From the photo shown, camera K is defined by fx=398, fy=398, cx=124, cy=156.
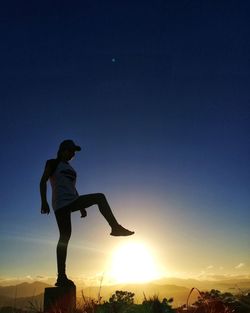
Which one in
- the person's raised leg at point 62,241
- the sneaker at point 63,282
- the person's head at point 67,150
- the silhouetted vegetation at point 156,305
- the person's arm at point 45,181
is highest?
the person's head at point 67,150

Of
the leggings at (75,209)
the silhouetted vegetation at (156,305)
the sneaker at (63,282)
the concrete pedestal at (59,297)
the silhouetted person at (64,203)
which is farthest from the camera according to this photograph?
the leggings at (75,209)

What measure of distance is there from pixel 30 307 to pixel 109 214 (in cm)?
231

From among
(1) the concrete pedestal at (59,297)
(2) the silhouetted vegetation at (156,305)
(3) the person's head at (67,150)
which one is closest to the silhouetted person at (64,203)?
(1) the concrete pedestal at (59,297)

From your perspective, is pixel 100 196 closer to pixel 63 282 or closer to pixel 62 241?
pixel 62 241

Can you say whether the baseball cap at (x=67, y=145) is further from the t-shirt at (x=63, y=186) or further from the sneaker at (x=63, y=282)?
the sneaker at (x=63, y=282)

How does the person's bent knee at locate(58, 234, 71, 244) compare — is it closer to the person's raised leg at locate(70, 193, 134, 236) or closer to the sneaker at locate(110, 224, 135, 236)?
the person's raised leg at locate(70, 193, 134, 236)

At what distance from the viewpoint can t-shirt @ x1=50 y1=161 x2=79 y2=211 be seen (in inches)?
319

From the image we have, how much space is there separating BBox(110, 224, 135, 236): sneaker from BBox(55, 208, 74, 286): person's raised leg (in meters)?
0.94

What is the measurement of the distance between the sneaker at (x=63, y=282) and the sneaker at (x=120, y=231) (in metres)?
1.22

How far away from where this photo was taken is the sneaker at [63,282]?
7727 millimetres

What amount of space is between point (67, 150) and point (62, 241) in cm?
199

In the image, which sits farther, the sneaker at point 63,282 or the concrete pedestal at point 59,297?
the sneaker at point 63,282

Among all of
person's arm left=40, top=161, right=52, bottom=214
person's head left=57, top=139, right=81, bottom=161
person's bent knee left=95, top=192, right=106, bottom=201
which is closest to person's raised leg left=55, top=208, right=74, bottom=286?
person's arm left=40, top=161, right=52, bottom=214

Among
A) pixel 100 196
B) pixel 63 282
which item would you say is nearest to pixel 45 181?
pixel 100 196
